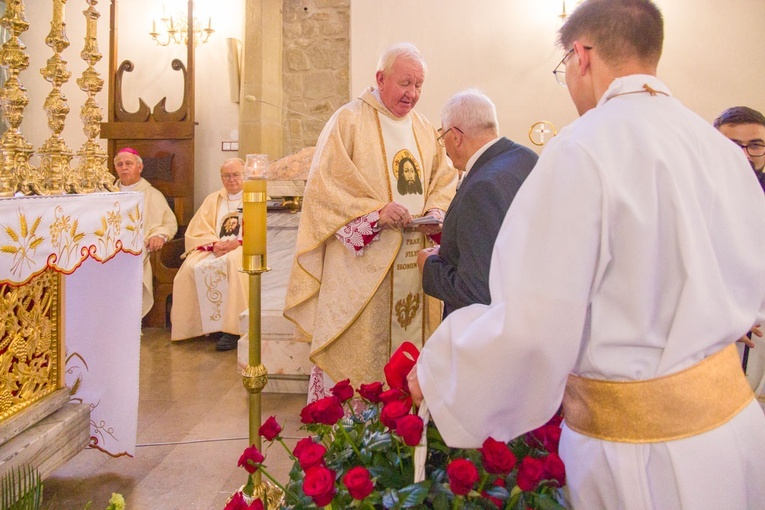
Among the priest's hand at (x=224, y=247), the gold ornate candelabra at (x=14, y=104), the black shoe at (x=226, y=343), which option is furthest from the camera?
the priest's hand at (x=224, y=247)

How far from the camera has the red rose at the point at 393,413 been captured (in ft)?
4.23

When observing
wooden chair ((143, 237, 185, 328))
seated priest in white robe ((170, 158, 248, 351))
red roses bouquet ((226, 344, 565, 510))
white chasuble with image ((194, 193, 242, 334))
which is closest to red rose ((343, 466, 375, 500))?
red roses bouquet ((226, 344, 565, 510))

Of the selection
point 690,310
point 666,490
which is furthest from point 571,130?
point 666,490

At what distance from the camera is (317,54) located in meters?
6.88

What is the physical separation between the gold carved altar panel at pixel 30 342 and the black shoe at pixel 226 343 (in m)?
2.71

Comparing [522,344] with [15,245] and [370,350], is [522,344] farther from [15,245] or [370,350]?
[370,350]

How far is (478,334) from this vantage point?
1.07 m

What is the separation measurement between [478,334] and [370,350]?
215 centimetres

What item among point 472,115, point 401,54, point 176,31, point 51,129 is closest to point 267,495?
point 472,115

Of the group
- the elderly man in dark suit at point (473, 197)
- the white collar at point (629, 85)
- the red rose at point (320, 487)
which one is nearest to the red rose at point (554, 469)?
the red rose at point (320, 487)

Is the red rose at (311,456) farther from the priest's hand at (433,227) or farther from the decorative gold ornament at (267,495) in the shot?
the priest's hand at (433,227)

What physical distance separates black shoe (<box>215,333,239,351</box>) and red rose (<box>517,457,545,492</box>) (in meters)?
4.39

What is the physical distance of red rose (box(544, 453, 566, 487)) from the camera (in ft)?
3.74

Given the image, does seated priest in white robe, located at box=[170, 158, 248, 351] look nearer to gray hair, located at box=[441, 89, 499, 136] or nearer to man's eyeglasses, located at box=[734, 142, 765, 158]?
gray hair, located at box=[441, 89, 499, 136]
